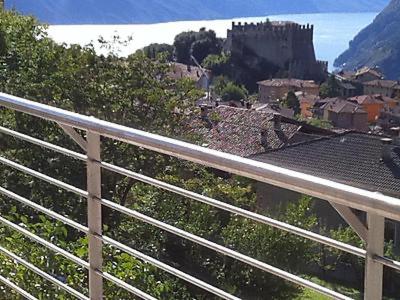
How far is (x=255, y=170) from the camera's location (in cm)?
118

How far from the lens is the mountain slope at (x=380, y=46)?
10450 centimetres

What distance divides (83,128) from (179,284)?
15.3 feet

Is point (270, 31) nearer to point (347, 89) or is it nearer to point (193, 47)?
point (193, 47)

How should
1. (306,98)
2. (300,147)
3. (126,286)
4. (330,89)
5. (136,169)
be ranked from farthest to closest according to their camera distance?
(330,89) < (306,98) < (300,147) < (136,169) < (126,286)

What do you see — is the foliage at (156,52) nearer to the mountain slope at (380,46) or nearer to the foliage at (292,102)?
the foliage at (292,102)

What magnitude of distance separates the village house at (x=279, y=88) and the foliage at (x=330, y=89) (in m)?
1.23

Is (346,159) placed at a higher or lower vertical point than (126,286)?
lower

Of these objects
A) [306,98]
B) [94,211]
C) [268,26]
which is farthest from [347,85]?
[94,211]

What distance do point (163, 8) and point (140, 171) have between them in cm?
11922

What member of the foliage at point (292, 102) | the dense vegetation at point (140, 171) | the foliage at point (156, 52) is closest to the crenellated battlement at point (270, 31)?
the foliage at point (156, 52)

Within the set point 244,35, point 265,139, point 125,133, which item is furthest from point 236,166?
point 244,35

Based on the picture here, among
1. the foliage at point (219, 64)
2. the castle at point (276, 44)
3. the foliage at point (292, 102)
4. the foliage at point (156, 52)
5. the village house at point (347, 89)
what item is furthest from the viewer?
the village house at point (347, 89)

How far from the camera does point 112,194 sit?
10.3 meters

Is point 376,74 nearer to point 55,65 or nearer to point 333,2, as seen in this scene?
point 55,65
